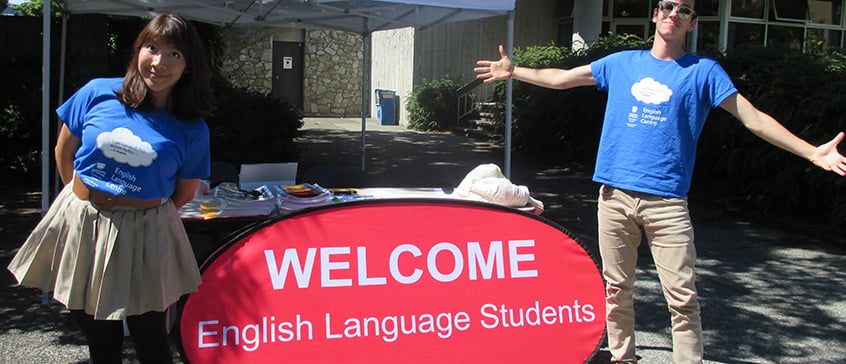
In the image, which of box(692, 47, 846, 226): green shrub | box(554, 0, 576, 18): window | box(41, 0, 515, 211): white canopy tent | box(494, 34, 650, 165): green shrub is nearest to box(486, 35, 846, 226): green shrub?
box(692, 47, 846, 226): green shrub

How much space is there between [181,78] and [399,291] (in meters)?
1.32

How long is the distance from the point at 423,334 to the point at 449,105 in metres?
14.1

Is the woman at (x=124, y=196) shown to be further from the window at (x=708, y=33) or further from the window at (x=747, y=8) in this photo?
the window at (x=747, y=8)

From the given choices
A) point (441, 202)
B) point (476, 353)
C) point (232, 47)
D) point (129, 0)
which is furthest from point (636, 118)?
point (232, 47)

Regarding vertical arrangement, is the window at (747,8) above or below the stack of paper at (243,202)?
above

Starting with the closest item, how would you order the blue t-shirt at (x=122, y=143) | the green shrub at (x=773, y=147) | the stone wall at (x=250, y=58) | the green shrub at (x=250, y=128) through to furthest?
the blue t-shirt at (x=122, y=143) → the green shrub at (x=773, y=147) → the green shrub at (x=250, y=128) → the stone wall at (x=250, y=58)

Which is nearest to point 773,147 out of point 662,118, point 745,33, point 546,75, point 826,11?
point 546,75

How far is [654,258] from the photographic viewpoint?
3.15 metres

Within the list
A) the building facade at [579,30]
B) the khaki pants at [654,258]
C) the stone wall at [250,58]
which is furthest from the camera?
the stone wall at [250,58]

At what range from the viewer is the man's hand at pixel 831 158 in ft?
8.84

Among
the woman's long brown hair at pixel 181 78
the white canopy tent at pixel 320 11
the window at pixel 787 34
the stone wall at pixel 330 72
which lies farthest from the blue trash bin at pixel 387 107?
the woman's long brown hair at pixel 181 78

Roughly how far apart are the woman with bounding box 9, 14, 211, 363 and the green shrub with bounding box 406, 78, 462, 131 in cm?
1433

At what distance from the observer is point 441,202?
10.6 feet

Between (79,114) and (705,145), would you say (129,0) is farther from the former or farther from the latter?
(705,145)
